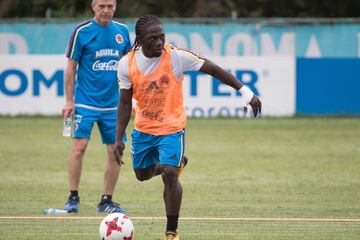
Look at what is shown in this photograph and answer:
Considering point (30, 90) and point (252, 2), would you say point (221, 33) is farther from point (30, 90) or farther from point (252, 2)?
point (252, 2)

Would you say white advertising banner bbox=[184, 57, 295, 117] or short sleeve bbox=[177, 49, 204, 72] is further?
white advertising banner bbox=[184, 57, 295, 117]

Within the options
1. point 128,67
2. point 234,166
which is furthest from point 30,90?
point 128,67

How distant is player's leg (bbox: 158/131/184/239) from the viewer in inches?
358

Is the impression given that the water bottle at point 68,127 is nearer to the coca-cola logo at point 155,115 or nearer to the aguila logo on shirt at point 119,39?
the aguila logo on shirt at point 119,39

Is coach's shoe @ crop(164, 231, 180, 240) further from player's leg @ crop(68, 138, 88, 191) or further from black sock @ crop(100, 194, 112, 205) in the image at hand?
player's leg @ crop(68, 138, 88, 191)

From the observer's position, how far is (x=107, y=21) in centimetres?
1141

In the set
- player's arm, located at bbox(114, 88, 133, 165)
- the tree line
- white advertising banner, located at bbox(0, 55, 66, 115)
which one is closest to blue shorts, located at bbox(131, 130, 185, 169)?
player's arm, located at bbox(114, 88, 133, 165)

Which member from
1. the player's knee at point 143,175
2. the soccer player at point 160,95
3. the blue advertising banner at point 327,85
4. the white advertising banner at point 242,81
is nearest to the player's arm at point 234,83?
the soccer player at point 160,95

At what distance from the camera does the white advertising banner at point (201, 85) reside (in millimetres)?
24234

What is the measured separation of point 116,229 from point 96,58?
3352 mm

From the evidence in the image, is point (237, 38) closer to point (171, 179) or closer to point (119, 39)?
point (119, 39)

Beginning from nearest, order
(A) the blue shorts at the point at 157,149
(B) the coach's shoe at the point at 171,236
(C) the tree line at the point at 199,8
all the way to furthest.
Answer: (B) the coach's shoe at the point at 171,236, (A) the blue shorts at the point at 157,149, (C) the tree line at the point at 199,8

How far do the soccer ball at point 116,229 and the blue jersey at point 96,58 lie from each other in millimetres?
3043

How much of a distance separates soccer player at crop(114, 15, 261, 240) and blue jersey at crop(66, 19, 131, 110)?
2.04 m
